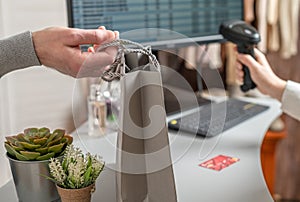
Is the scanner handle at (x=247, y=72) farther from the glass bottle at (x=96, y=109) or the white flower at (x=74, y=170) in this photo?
the white flower at (x=74, y=170)

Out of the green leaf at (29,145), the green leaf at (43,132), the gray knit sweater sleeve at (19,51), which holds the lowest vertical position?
the green leaf at (29,145)

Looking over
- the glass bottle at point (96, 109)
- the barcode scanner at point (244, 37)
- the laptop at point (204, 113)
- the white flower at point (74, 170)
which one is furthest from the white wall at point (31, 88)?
the barcode scanner at point (244, 37)

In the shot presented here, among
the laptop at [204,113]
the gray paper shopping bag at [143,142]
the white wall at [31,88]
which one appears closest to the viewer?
the gray paper shopping bag at [143,142]

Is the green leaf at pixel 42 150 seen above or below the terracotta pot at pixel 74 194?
above

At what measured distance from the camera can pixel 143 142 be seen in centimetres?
79

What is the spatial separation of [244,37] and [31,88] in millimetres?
663

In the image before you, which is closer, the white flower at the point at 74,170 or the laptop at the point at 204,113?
the white flower at the point at 74,170

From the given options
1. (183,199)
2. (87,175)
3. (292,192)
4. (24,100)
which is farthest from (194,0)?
(292,192)

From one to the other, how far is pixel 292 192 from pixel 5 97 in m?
1.90

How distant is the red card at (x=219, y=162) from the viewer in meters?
1.12

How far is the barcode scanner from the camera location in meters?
1.39

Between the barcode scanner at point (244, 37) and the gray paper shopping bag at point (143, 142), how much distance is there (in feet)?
2.26

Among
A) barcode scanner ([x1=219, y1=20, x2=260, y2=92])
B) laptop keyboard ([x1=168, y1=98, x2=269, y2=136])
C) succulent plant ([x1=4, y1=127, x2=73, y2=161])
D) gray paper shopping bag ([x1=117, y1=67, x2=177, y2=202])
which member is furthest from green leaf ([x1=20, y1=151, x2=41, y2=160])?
barcode scanner ([x1=219, y1=20, x2=260, y2=92])

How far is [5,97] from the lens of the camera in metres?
1.25
